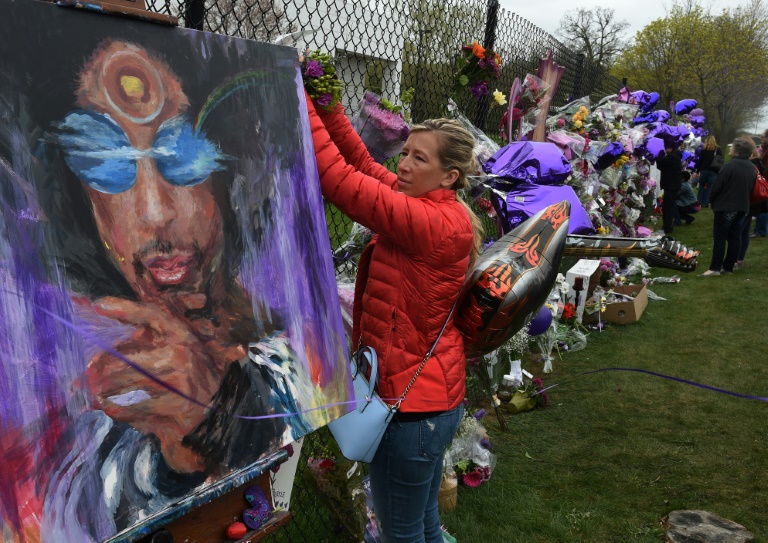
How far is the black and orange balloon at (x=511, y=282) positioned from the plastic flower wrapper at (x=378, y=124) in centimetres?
61

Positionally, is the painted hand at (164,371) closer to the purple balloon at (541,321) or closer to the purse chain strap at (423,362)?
the purse chain strap at (423,362)

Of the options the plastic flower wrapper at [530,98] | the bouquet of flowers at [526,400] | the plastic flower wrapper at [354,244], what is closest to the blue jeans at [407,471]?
the plastic flower wrapper at [354,244]

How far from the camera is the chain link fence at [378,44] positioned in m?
2.57

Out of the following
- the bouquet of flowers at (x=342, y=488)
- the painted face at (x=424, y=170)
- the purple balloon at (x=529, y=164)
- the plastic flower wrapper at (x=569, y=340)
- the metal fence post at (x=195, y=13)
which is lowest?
the plastic flower wrapper at (x=569, y=340)

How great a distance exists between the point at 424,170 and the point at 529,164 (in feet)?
5.65

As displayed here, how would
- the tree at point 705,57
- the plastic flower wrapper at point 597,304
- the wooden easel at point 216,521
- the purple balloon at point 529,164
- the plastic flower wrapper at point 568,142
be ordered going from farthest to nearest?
the tree at point 705,57
the plastic flower wrapper at point 597,304
the plastic flower wrapper at point 568,142
the purple balloon at point 529,164
the wooden easel at point 216,521

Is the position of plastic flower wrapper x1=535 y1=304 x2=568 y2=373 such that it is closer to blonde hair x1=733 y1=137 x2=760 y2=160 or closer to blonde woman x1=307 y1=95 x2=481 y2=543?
blonde woman x1=307 y1=95 x2=481 y2=543

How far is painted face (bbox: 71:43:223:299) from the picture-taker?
1268mm

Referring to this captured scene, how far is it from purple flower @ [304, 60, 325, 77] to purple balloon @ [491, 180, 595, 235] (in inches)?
70.3

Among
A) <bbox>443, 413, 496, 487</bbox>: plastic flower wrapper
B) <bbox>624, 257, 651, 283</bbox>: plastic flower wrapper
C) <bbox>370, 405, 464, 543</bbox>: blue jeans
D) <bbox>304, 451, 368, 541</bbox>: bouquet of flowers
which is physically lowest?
<bbox>624, 257, 651, 283</bbox>: plastic flower wrapper

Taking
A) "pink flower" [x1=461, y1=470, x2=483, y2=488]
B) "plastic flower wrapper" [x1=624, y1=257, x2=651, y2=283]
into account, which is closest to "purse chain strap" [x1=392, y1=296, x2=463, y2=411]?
"pink flower" [x1=461, y1=470, x2=483, y2=488]

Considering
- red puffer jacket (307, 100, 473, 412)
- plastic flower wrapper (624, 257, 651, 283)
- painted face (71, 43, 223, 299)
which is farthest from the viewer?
plastic flower wrapper (624, 257, 651, 283)

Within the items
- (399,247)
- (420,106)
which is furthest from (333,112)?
(420,106)

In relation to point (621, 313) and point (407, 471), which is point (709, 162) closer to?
point (621, 313)
